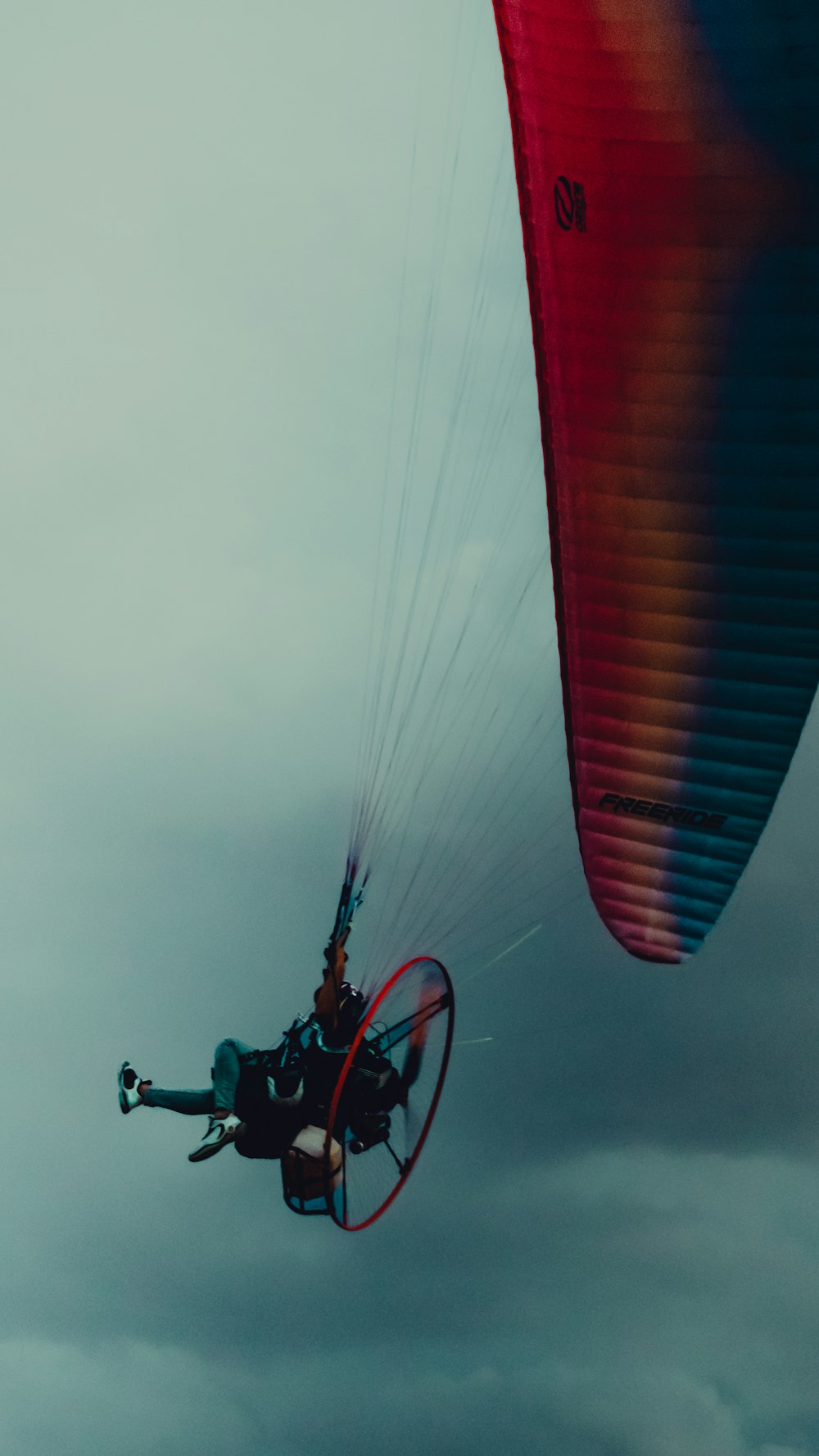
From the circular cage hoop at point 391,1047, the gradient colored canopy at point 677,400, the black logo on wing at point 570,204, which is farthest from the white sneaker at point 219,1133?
the black logo on wing at point 570,204

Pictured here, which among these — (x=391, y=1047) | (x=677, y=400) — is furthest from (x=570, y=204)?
(x=391, y=1047)

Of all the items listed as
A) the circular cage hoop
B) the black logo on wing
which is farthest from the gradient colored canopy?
the circular cage hoop

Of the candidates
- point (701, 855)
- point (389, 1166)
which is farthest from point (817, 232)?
point (389, 1166)

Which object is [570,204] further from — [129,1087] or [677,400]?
[129,1087]

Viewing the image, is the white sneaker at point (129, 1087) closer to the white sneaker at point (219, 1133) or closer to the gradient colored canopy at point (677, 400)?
the white sneaker at point (219, 1133)

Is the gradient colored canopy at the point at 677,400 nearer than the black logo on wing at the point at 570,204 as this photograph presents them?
Yes
